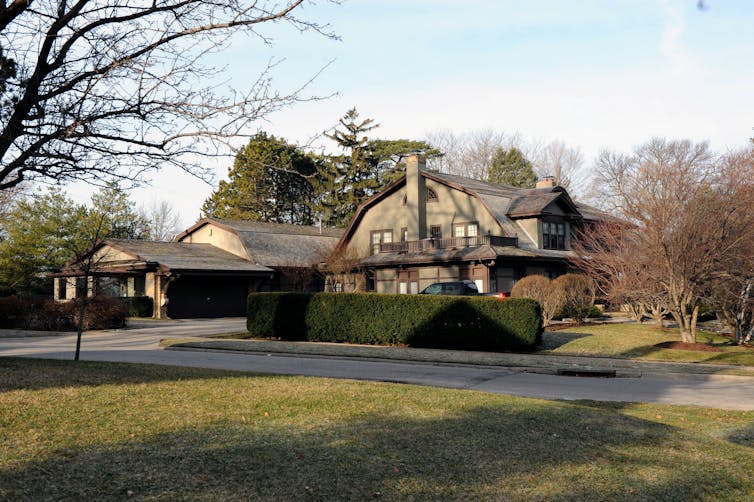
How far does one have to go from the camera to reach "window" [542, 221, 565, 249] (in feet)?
143

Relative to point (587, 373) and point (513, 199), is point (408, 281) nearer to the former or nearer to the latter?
point (513, 199)

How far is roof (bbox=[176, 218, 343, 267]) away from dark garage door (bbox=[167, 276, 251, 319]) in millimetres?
2922

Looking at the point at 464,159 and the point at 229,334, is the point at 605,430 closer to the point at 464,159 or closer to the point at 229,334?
the point at 229,334

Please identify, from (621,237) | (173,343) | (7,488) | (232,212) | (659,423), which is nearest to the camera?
(7,488)

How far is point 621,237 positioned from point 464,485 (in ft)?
73.1

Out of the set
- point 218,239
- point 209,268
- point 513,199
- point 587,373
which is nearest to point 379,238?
point 513,199

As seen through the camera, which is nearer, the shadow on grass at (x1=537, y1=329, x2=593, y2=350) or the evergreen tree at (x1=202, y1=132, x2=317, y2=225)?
the shadow on grass at (x1=537, y1=329, x2=593, y2=350)

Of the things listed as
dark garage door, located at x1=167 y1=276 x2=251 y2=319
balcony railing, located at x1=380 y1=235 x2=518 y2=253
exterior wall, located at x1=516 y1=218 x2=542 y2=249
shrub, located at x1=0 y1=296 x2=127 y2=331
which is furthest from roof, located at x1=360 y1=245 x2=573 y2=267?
shrub, located at x1=0 y1=296 x2=127 y2=331

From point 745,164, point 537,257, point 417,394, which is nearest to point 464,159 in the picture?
point 537,257

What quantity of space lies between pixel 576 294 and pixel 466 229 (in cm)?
1521

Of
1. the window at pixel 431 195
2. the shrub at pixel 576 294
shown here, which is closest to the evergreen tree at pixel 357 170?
the window at pixel 431 195

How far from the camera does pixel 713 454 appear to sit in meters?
7.68

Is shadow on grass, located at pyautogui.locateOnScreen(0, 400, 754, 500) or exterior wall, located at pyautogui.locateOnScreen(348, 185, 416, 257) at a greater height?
exterior wall, located at pyautogui.locateOnScreen(348, 185, 416, 257)

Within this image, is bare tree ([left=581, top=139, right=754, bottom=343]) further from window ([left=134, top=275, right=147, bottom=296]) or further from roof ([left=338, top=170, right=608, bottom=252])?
window ([left=134, top=275, right=147, bottom=296])
